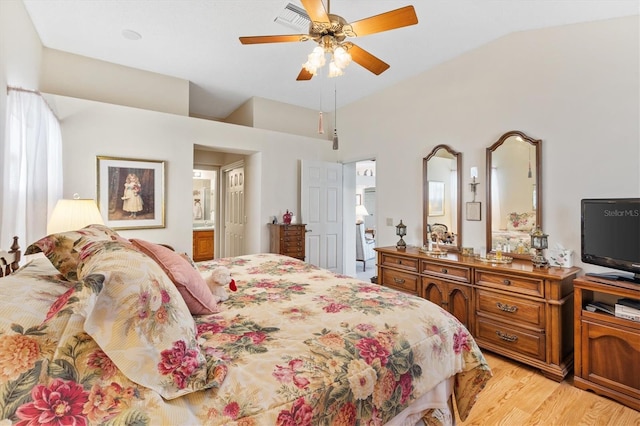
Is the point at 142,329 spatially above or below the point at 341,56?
A: below

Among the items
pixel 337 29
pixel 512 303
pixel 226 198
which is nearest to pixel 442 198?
pixel 512 303

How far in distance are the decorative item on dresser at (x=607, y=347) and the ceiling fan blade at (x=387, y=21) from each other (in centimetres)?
218

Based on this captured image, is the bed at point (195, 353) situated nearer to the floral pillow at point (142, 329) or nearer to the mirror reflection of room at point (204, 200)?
the floral pillow at point (142, 329)

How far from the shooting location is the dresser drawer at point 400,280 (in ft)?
10.8

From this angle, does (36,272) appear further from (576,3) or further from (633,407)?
(576,3)

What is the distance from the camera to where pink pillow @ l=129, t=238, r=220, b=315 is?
4.16 feet

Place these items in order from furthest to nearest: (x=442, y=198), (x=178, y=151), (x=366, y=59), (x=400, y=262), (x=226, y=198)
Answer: (x=226, y=198), (x=178, y=151), (x=442, y=198), (x=400, y=262), (x=366, y=59)

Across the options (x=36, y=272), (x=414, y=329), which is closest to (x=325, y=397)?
(x=414, y=329)

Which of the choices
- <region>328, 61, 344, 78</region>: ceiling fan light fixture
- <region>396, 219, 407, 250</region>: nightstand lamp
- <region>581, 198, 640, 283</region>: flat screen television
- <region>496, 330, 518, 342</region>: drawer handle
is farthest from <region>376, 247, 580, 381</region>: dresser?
<region>328, 61, 344, 78</region>: ceiling fan light fixture

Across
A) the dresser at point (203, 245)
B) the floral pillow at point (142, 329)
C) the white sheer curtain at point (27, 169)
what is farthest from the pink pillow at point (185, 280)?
the dresser at point (203, 245)

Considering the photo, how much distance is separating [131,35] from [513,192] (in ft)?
13.9

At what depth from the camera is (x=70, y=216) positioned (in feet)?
8.46

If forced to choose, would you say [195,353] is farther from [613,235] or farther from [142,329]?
[613,235]

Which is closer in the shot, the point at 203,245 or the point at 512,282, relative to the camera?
the point at 512,282
